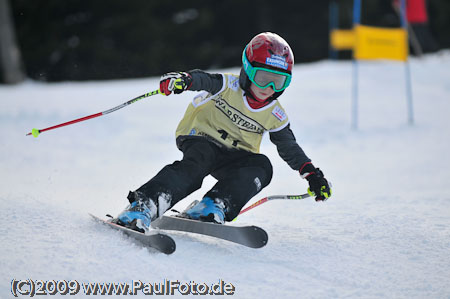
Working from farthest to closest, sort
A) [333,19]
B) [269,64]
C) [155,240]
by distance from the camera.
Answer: [333,19] → [269,64] → [155,240]

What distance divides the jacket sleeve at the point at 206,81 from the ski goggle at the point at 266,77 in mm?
220

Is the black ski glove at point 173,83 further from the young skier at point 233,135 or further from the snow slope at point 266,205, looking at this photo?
the snow slope at point 266,205

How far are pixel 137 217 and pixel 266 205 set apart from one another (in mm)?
1831

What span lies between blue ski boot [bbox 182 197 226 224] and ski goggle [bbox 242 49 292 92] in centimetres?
81

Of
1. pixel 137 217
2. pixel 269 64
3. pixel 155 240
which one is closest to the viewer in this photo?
pixel 155 240

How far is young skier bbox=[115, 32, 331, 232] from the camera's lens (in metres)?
3.09

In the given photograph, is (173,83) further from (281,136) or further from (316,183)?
(316,183)

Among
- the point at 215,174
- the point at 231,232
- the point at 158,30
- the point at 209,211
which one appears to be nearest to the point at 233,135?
the point at 215,174

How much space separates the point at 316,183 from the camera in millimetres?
3316

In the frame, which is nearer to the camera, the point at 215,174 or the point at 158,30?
the point at 215,174

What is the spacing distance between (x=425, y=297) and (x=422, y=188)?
2.93 meters

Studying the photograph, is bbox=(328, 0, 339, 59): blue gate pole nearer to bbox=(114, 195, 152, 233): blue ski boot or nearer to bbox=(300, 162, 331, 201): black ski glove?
bbox=(300, 162, 331, 201): black ski glove

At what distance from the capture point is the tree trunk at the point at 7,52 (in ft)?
50.0

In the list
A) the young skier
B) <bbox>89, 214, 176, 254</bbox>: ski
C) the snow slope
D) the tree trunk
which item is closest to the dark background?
the tree trunk
